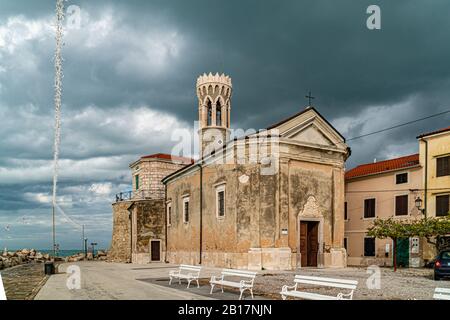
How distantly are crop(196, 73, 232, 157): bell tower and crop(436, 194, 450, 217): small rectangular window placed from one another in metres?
15.5

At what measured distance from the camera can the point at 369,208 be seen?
3109 centimetres

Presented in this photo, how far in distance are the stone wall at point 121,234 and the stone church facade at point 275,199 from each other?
11.0 meters

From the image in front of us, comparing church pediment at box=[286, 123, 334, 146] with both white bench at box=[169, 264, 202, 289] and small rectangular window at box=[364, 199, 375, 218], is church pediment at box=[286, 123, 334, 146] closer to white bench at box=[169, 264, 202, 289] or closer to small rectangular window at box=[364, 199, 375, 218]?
small rectangular window at box=[364, 199, 375, 218]

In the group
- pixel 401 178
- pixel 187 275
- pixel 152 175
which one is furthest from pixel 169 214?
pixel 187 275

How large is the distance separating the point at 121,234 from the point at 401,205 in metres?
22.9

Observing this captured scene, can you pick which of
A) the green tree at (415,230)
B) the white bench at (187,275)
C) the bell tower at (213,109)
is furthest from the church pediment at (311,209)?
the bell tower at (213,109)

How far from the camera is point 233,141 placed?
22.3 metres

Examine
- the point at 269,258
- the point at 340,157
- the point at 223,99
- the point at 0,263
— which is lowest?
the point at 0,263

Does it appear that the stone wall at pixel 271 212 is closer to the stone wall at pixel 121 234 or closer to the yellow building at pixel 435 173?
the yellow building at pixel 435 173

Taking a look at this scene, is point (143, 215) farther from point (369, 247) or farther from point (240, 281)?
point (240, 281)
